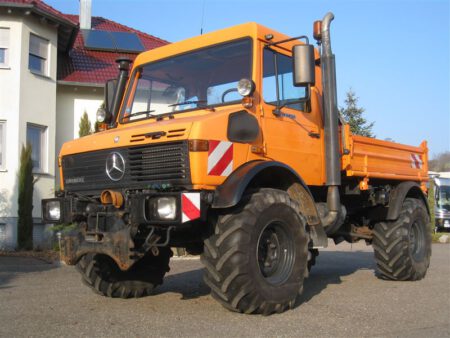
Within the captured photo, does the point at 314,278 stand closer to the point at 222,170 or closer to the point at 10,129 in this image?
the point at 222,170

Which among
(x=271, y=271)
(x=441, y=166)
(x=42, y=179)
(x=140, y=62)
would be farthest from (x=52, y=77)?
(x=441, y=166)

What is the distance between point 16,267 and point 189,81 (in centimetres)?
→ 630

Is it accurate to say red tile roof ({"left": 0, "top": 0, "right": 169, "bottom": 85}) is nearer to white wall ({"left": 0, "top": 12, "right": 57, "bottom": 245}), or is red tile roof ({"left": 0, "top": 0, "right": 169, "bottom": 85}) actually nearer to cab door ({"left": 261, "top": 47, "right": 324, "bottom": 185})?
white wall ({"left": 0, "top": 12, "right": 57, "bottom": 245})

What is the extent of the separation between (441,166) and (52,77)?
59.9 meters

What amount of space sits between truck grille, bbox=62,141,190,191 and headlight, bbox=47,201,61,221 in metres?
0.26

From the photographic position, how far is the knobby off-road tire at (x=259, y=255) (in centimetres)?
499

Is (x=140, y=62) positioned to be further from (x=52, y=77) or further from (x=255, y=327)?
(x=52, y=77)

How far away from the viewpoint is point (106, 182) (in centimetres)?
566

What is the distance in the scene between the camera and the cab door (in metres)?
5.90

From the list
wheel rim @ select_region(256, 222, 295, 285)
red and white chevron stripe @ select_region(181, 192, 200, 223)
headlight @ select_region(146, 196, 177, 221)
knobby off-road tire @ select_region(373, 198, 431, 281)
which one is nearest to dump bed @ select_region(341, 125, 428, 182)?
knobby off-road tire @ select_region(373, 198, 431, 281)

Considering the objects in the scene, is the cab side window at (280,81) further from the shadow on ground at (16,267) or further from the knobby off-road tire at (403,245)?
the shadow on ground at (16,267)

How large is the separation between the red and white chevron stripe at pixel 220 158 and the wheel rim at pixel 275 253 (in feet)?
2.35

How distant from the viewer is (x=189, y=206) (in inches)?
191

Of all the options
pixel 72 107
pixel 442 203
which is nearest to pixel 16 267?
pixel 72 107
